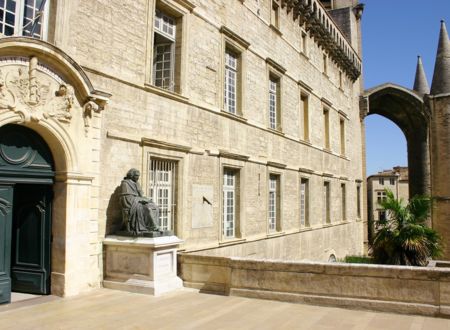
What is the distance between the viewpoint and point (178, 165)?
9961 mm

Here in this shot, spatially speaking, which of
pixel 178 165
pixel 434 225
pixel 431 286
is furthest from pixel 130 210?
pixel 434 225

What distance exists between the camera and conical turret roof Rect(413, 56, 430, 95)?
36188 millimetres

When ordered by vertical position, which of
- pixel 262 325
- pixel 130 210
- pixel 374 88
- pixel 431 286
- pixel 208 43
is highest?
pixel 374 88

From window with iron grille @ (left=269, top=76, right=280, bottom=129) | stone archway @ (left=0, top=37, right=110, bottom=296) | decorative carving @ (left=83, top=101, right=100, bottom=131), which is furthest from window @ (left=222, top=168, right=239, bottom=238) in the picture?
decorative carving @ (left=83, top=101, right=100, bottom=131)

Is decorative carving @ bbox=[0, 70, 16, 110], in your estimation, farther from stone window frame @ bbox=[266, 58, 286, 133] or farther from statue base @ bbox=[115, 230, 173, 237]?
stone window frame @ bbox=[266, 58, 286, 133]

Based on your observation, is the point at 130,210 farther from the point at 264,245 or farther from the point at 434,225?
the point at 434,225

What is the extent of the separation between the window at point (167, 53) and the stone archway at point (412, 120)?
20928 millimetres

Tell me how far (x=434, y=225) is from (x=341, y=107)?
28.7 ft

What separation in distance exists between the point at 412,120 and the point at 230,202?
2403 centimetres

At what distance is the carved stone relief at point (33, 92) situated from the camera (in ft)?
20.5

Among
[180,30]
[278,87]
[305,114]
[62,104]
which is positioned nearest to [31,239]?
[62,104]

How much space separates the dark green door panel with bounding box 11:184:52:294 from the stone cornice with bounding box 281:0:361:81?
12.4 m

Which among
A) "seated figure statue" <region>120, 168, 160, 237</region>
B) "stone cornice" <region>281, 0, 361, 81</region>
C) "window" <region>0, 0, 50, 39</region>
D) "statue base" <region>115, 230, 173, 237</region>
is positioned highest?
"stone cornice" <region>281, 0, 361, 81</region>

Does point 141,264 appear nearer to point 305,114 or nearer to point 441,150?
point 305,114
